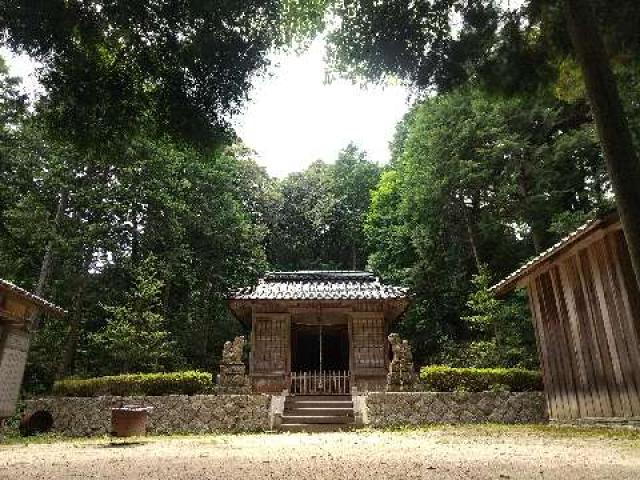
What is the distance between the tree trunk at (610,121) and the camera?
3832 mm

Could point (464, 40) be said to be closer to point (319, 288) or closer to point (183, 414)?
point (183, 414)

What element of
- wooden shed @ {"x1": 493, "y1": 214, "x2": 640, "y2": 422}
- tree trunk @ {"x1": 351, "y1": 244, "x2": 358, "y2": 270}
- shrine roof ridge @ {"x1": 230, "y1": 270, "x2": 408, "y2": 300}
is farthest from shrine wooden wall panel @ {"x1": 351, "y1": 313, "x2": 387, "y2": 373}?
tree trunk @ {"x1": 351, "y1": 244, "x2": 358, "y2": 270}

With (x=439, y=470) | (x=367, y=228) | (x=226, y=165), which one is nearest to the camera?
(x=439, y=470)

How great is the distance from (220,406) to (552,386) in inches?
348

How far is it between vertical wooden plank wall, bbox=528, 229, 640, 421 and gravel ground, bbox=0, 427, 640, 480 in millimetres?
1198

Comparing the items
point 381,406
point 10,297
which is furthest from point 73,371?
point 381,406

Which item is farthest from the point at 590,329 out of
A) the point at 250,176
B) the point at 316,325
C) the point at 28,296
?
the point at 250,176

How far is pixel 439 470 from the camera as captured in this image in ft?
17.2

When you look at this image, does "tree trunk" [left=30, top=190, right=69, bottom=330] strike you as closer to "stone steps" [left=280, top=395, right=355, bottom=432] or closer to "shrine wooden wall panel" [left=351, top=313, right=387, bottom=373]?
"stone steps" [left=280, top=395, right=355, bottom=432]

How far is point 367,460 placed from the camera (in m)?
6.28

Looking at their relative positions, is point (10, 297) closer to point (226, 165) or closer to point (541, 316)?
point (541, 316)

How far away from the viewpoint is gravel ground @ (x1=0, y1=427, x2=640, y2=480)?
202 inches

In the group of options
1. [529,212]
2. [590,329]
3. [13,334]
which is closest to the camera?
[590,329]

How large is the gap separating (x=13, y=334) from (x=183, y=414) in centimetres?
512
